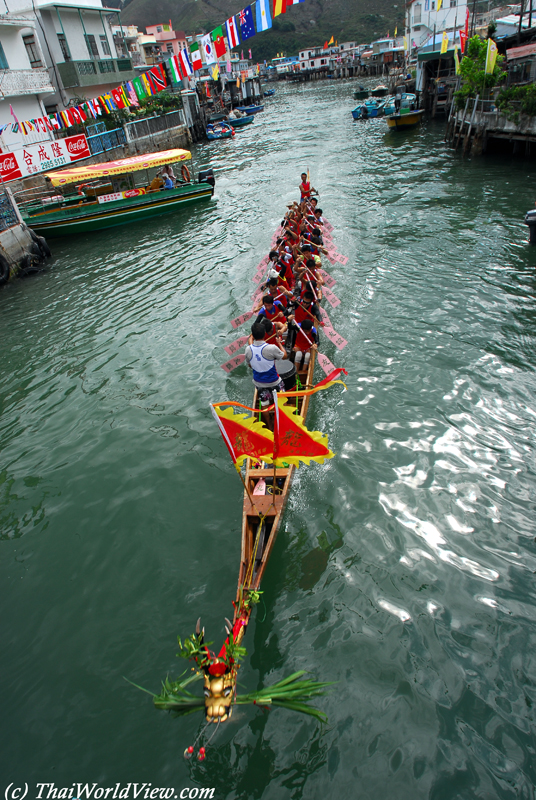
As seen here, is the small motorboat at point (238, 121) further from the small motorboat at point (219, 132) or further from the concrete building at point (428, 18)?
the concrete building at point (428, 18)

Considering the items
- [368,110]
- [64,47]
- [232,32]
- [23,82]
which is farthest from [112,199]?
[368,110]

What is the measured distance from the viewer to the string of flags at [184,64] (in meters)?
17.0

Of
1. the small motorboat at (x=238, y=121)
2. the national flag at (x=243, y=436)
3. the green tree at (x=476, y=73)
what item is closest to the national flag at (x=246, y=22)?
the green tree at (x=476, y=73)

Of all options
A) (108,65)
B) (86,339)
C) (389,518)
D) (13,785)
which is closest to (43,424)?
(86,339)

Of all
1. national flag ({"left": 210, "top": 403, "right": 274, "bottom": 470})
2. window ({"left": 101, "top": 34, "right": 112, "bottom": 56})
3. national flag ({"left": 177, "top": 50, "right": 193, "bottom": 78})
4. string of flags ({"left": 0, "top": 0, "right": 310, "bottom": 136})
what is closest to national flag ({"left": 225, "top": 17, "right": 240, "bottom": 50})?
string of flags ({"left": 0, "top": 0, "right": 310, "bottom": 136})

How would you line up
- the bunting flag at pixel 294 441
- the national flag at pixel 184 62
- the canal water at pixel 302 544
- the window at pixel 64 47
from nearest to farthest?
the canal water at pixel 302 544, the bunting flag at pixel 294 441, the national flag at pixel 184 62, the window at pixel 64 47

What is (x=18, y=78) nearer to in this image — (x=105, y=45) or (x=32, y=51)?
(x=32, y=51)

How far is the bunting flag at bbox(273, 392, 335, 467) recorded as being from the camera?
17.4 feet

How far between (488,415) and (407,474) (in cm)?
215

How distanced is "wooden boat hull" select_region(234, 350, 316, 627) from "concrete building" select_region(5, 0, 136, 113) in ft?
134

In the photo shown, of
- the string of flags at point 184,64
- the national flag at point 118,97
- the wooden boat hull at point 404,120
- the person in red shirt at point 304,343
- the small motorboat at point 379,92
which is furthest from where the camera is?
the small motorboat at point 379,92

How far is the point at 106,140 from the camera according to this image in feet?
97.8

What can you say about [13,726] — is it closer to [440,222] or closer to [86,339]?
[86,339]

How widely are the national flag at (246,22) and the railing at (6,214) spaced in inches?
445
